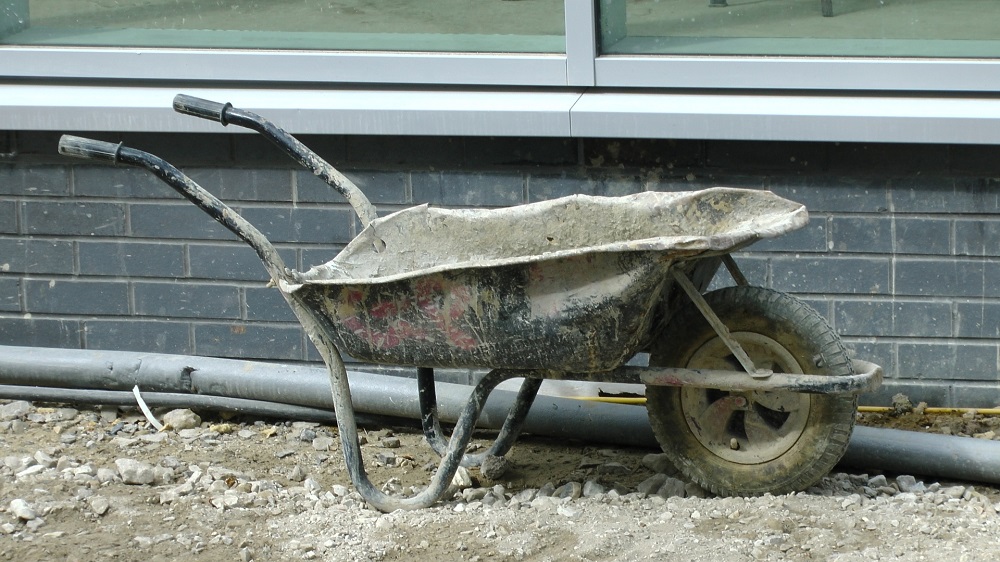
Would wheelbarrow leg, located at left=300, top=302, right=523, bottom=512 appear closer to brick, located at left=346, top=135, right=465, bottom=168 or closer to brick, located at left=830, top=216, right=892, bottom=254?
brick, located at left=346, top=135, right=465, bottom=168

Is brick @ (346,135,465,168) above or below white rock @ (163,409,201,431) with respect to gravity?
above

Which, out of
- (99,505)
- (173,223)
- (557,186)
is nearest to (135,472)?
(99,505)

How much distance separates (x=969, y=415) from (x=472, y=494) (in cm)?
181

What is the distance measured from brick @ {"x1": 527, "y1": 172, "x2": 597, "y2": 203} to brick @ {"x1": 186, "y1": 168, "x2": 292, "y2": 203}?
2.97 feet

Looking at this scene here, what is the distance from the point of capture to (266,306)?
4.54m

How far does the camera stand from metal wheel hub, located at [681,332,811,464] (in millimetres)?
3354

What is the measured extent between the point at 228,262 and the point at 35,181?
816 millimetres

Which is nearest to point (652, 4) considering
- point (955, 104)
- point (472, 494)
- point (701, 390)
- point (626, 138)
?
point (626, 138)

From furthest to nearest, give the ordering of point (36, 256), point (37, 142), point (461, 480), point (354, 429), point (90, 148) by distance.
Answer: point (36, 256)
point (37, 142)
point (461, 480)
point (354, 429)
point (90, 148)

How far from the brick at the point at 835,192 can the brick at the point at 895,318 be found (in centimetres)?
34

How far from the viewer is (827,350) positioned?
128 inches

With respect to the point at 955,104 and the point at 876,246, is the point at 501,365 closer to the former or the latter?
the point at 876,246

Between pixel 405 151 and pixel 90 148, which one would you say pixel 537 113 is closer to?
pixel 405 151

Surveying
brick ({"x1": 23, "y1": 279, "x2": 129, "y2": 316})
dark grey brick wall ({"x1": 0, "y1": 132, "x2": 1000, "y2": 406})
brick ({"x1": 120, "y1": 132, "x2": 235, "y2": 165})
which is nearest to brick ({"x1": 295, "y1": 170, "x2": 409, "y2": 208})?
dark grey brick wall ({"x1": 0, "y1": 132, "x2": 1000, "y2": 406})
